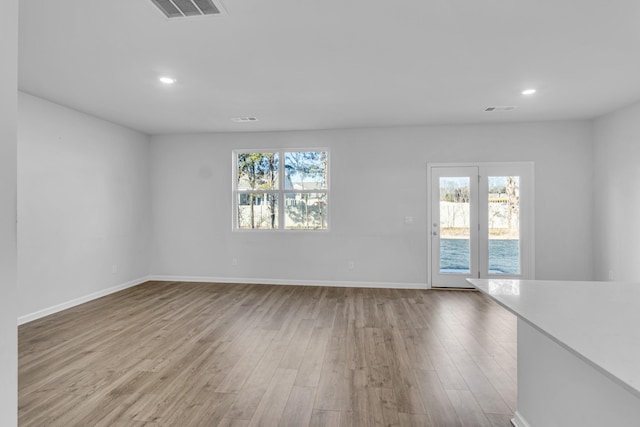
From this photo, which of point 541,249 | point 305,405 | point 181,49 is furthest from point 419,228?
point 181,49

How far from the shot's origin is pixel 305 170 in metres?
5.79

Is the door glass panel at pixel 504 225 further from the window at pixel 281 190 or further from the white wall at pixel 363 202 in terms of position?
the window at pixel 281 190

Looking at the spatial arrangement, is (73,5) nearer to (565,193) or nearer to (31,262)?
(31,262)

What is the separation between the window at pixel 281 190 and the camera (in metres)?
5.73

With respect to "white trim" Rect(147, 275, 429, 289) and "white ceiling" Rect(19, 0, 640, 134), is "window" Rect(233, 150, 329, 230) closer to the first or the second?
"white trim" Rect(147, 275, 429, 289)

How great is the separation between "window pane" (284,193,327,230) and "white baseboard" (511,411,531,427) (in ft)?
13.1

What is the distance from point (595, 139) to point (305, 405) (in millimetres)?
5709

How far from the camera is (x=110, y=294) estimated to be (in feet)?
16.5

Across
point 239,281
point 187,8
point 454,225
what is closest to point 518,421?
point 187,8

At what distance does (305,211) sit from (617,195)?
4576mm

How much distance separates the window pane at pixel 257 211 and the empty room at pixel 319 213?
A: 0.13 ft

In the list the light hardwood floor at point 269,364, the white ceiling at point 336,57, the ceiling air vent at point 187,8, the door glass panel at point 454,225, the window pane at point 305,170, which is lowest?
the light hardwood floor at point 269,364

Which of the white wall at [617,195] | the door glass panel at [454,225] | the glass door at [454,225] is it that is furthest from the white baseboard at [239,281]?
the white wall at [617,195]

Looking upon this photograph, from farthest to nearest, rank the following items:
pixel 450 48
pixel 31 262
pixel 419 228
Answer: pixel 419 228 < pixel 31 262 < pixel 450 48
